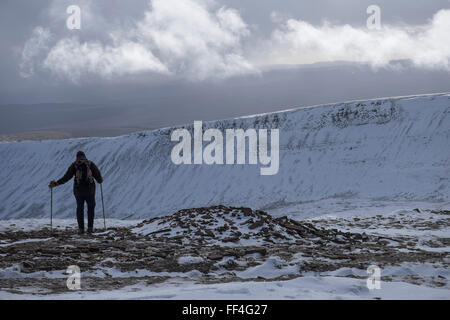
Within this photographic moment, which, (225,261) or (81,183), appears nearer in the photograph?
(225,261)

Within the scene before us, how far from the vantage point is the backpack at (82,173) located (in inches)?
431

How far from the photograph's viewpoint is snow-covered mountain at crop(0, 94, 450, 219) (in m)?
32.2

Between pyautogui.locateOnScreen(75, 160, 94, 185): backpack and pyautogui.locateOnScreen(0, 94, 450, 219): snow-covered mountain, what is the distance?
16.7m

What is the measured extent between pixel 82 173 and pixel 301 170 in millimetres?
27444

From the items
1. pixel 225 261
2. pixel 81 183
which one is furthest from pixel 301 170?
pixel 225 261

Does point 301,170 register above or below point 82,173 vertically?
below

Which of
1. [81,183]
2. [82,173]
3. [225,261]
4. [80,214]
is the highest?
[82,173]

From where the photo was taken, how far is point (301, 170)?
3659cm

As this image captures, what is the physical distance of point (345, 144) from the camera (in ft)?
127

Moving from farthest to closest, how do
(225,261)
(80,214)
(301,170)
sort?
(301,170) < (80,214) < (225,261)

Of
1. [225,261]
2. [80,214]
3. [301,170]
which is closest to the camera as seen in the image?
[225,261]

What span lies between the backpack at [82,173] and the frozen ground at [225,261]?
4.21 feet

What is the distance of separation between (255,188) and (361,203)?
11.8 metres

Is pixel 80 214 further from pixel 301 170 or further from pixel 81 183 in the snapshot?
pixel 301 170
